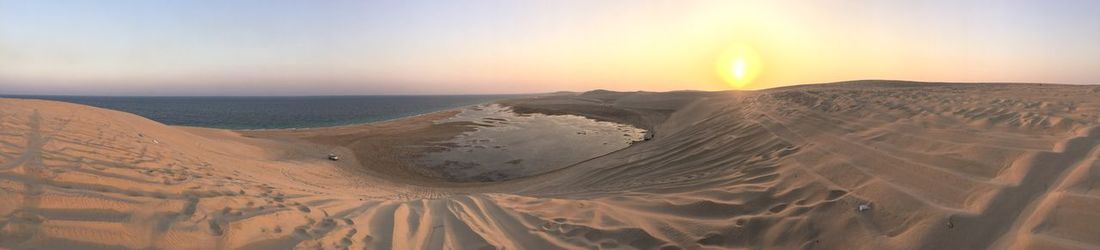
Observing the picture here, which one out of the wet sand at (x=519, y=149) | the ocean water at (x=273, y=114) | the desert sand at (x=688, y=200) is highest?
the desert sand at (x=688, y=200)

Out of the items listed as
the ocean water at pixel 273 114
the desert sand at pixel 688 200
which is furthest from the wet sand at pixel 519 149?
the ocean water at pixel 273 114

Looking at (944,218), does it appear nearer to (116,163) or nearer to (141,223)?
(141,223)

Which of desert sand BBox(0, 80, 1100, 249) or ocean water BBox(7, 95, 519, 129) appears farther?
ocean water BBox(7, 95, 519, 129)

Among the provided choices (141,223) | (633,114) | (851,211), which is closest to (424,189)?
(141,223)

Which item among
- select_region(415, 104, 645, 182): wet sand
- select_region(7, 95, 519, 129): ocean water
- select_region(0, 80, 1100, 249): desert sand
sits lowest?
select_region(7, 95, 519, 129): ocean water

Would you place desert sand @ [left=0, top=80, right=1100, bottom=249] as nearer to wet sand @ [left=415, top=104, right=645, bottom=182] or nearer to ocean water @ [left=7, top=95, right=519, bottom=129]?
wet sand @ [left=415, top=104, right=645, bottom=182]

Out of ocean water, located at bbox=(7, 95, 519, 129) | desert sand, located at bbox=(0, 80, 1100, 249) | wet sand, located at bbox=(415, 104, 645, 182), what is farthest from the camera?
ocean water, located at bbox=(7, 95, 519, 129)

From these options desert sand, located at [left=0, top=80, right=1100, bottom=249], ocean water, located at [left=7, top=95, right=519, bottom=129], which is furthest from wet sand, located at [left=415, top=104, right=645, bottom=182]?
ocean water, located at [left=7, top=95, right=519, bottom=129]

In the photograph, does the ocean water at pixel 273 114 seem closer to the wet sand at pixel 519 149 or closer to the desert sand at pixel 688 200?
the wet sand at pixel 519 149

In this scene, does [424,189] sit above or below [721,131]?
below

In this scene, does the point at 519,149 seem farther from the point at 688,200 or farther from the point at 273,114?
the point at 273,114

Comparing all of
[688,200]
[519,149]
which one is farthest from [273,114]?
[688,200]
